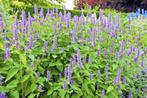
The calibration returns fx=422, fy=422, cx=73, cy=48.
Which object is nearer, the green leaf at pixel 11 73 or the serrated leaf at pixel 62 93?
the green leaf at pixel 11 73

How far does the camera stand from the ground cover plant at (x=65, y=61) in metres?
3.54

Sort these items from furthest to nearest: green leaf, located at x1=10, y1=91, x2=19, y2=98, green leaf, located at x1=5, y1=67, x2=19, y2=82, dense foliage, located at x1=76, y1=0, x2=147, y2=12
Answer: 1. dense foliage, located at x1=76, y1=0, x2=147, y2=12
2. green leaf, located at x1=10, y1=91, x2=19, y2=98
3. green leaf, located at x1=5, y1=67, x2=19, y2=82

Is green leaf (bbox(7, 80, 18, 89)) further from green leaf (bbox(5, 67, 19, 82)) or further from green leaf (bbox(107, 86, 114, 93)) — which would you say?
green leaf (bbox(107, 86, 114, 93))

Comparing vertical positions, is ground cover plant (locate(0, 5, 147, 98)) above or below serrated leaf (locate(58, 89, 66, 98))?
above

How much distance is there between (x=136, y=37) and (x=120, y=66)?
1.49 meters

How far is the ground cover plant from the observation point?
139 inches

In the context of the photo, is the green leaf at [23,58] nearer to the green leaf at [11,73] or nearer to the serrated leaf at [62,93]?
the green leaf at [11,73]

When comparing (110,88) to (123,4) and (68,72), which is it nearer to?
(68,72)

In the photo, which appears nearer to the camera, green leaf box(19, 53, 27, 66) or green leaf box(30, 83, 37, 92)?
green leaf box(19, 53, 27, 66)

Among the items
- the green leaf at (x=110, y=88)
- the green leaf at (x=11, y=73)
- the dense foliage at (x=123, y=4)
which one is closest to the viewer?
the green leaf at (x=11, y=73)

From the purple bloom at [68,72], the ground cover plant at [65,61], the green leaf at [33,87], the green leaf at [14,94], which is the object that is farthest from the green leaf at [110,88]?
the green leaf at [14,94]

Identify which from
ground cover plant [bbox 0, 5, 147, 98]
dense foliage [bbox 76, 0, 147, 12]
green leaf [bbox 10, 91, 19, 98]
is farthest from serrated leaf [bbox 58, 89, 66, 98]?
dense foliage [bbox 76, 0, 147, 12]

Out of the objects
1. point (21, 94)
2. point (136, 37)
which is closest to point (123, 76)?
point (21, 94)

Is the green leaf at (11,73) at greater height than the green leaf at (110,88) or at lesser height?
greater
